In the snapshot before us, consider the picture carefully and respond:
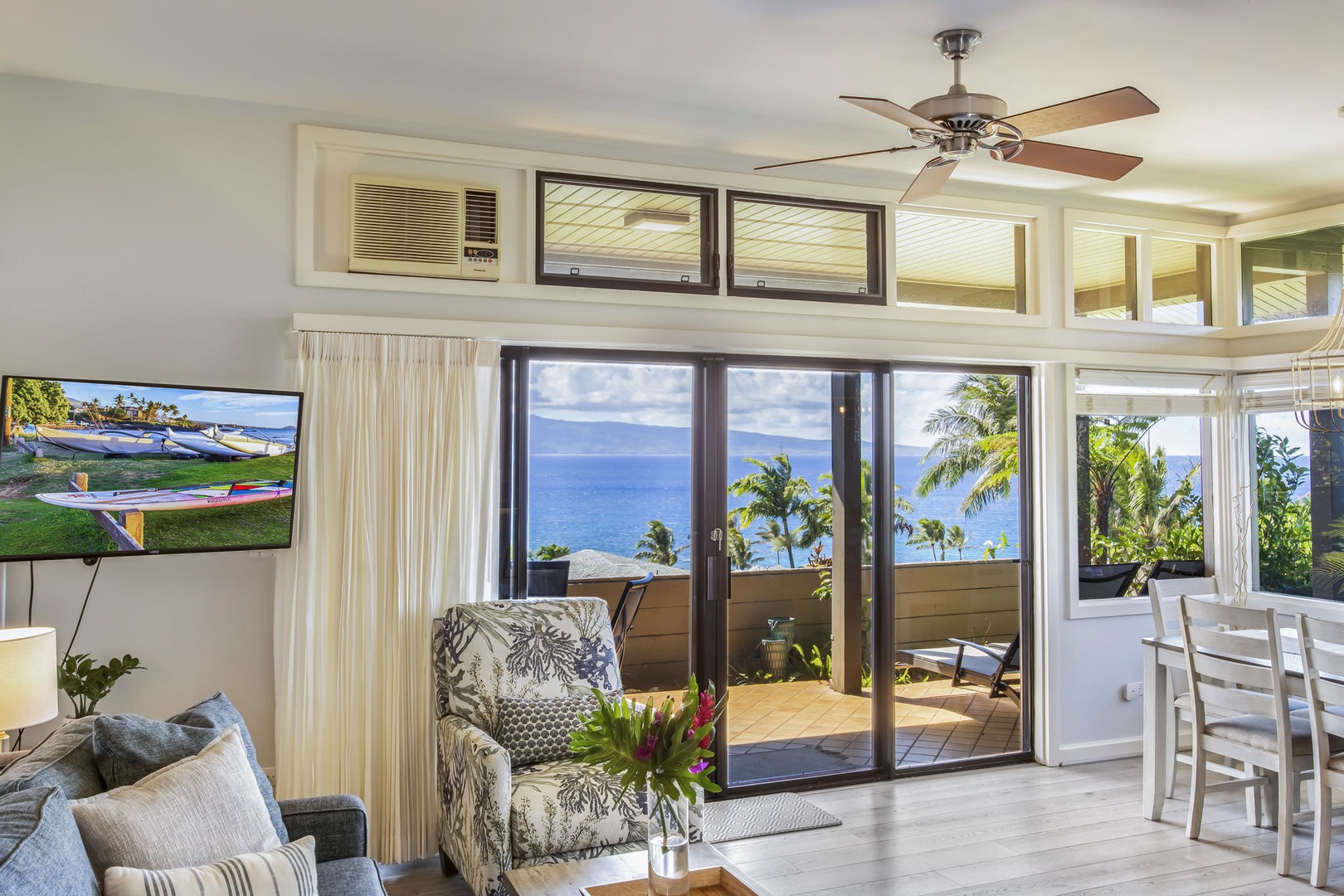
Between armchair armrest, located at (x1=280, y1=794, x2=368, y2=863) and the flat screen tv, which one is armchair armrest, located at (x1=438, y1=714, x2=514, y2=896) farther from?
the flat screen tv

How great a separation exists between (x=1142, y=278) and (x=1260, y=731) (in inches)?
97.9

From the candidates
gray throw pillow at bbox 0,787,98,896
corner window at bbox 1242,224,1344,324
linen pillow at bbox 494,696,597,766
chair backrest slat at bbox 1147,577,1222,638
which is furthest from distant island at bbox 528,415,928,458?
corner window at bbox 1242,224,1344,324

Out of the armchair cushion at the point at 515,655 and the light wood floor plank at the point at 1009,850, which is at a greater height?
the armchair cushion at the point at 515,655

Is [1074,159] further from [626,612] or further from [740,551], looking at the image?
[626,612]

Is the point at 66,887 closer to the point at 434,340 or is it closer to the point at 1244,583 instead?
the point at 434,340

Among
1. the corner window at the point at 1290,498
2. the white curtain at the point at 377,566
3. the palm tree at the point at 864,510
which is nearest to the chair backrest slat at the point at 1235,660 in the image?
the palm tree at the point at 864,510

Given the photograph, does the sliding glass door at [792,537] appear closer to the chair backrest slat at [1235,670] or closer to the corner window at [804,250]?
the corner window at [804,250]

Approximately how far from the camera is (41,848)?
1602 mm

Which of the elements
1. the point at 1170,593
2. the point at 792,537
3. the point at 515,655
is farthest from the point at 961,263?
the point at 515,655

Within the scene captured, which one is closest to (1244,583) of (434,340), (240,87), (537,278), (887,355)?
(887,355)

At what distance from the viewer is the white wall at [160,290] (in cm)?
335

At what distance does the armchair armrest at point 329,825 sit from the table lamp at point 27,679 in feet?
2.37

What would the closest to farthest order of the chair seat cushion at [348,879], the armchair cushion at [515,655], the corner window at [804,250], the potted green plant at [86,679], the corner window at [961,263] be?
the chair seat cushion at [348,879], the potted green plant at [86,679], the armchair cushion at [515,655], the corner window at [804,250], the corner window at [961,263]

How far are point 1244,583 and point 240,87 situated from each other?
5441mm
